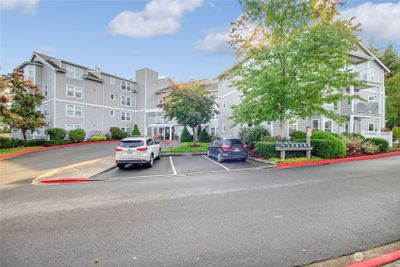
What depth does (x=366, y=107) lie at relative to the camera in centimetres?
2452

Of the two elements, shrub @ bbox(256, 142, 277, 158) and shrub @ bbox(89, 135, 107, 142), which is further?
shrub @ bbox(89, 135, 107, 142)

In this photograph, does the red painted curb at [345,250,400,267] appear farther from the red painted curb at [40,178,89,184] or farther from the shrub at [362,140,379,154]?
the shrub at [362,140,379,154]

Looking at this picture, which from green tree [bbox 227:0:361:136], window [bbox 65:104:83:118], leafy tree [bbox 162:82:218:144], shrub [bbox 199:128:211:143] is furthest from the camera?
shrub [bbox 199:128:211:143]

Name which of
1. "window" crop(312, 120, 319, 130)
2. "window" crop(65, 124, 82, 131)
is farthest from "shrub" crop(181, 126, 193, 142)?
"window" crop(312, 120, 319, 130)

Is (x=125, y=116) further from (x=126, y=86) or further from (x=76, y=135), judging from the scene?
(x=76, y=135)

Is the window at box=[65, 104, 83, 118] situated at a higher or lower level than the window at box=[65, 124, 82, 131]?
higher

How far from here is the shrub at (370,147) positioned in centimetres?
1673

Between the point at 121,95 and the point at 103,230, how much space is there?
1487 inches

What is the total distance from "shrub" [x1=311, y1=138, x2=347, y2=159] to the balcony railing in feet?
39.5

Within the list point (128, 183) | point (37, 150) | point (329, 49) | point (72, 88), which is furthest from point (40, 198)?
point (72, 88)

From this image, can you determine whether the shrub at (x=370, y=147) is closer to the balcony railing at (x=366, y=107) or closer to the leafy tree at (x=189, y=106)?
the balcony railing at (x=366, y=107)

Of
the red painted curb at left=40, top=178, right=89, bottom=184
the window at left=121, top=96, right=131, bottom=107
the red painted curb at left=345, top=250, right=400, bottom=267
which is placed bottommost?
the red painted curb at left=40, top=178, right=89, bottom=184

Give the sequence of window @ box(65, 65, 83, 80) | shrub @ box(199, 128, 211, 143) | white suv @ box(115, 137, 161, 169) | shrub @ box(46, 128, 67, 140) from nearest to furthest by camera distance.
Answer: white suv @ box(115, 137, 161, 169)
shrub @ box(46, 128, 67, 140)
window @ box(65, 65, 83, 80)
shrub @ box(199, 128, 211, 143)

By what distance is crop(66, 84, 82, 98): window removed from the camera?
103ft
